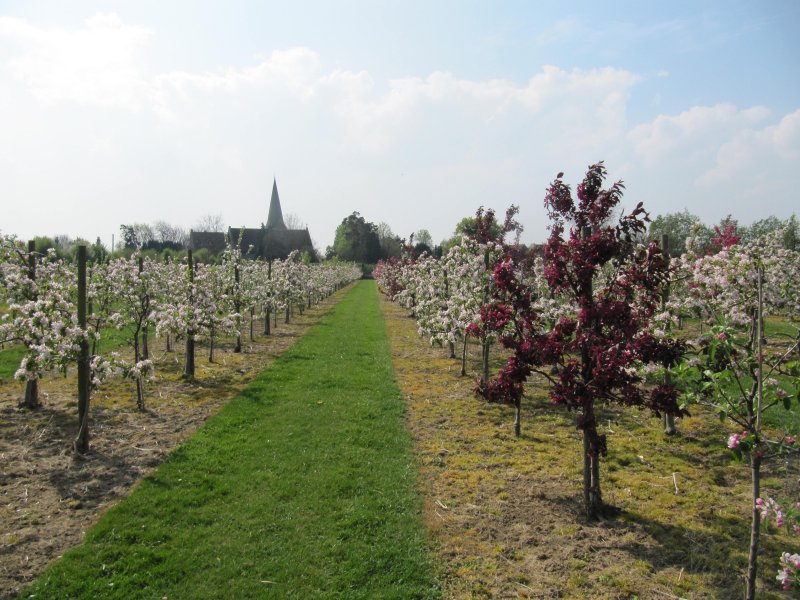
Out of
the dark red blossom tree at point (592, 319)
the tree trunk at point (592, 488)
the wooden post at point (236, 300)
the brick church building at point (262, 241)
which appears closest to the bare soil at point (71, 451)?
the wooden post at point (236, 300)

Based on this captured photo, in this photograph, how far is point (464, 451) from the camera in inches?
302

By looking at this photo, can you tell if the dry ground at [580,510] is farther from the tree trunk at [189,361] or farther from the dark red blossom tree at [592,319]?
the tree trunk at [189,361]

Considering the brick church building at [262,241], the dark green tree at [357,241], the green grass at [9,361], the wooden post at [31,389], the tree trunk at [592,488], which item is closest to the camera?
the tree trunk at [592,488]

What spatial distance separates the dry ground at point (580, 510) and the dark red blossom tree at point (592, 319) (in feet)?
2.01

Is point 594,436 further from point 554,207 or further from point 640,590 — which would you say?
point 554,207

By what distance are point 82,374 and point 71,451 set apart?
3.65 ft

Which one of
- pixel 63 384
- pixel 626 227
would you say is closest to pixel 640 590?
pixel 626 227

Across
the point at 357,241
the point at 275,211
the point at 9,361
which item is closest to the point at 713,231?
the point at 9,361

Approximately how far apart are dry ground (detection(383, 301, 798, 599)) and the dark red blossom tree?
0.61 meters

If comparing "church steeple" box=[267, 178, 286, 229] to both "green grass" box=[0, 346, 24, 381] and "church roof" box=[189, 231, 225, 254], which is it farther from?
"green grass" box=[0, 346, 24, 381]

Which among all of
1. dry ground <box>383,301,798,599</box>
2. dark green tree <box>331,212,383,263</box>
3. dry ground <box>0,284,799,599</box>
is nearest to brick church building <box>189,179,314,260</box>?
dark green tree <box>331,212,383,263</box>

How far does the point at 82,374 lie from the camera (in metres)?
7.54

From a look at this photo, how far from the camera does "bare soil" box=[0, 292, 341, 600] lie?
5.25 m

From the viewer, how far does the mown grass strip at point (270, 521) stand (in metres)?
4.50
